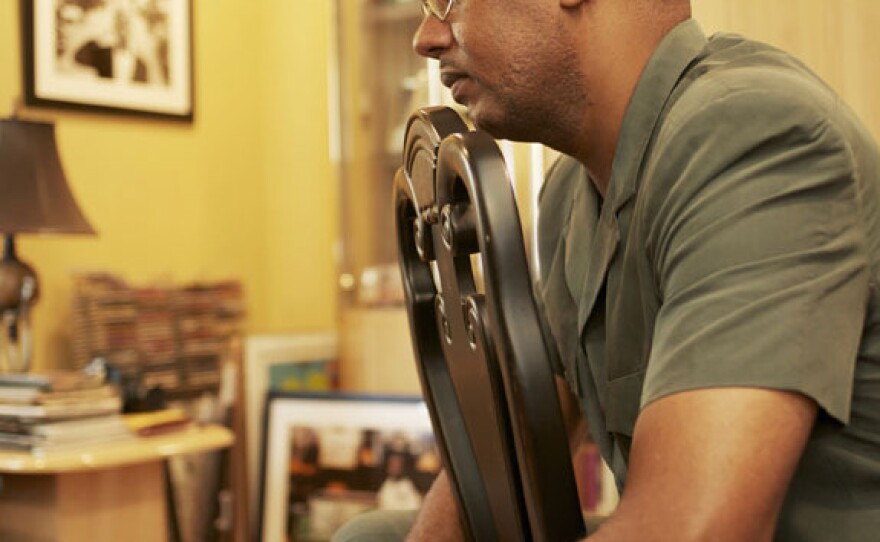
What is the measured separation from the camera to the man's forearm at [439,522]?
132 centimetres

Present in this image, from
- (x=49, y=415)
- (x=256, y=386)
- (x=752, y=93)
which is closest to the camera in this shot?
(x=752, y=93)

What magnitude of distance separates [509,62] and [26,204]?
1.77 m

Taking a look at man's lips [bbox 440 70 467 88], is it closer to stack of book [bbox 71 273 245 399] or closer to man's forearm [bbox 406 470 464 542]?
man's forearm [bbox 406 470 464 542]

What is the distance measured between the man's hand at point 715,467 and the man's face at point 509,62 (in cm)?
42

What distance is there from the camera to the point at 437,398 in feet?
3.86

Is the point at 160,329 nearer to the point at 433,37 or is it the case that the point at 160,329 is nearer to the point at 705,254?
the point at 433,37

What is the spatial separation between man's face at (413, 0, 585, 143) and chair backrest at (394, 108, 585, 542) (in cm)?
15

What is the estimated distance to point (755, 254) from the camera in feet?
2.95

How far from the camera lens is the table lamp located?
2623 mm

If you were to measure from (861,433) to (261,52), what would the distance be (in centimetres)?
327

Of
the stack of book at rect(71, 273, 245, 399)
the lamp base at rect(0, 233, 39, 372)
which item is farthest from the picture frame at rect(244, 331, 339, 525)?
the lamp base at rect(0, 233, 39, 372)

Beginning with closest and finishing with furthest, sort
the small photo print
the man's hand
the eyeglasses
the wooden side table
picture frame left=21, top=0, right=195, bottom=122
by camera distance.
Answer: the man's hand, the eyeglasses, the wooden side table, the small photo print, picture frame left=21, top=0, right=195, bottom=122

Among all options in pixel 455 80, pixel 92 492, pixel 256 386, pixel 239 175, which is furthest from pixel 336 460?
pixel 455 80

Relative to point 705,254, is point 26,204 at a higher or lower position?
higher
